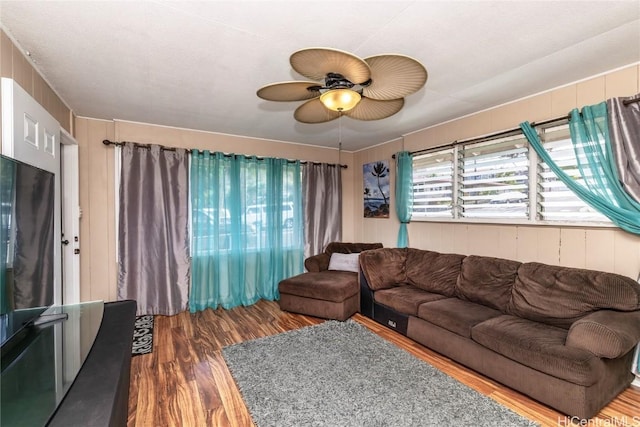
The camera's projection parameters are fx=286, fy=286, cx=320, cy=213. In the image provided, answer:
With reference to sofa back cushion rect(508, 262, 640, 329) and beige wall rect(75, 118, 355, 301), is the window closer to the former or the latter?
sofa back cushion rect(508, 262, 640, 329)

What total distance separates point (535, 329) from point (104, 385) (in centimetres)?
272

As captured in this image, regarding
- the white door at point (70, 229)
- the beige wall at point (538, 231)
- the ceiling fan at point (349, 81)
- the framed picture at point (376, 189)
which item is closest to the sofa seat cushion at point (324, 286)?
the beige wall at point (538, 231)

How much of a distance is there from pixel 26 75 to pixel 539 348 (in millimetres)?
4008

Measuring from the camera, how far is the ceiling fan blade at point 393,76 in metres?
1.44

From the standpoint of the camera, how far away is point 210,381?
2242 millimetres

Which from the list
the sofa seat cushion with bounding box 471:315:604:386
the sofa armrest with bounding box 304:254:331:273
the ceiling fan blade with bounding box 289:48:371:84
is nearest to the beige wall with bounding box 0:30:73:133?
the ceiling fan blade with bounding box 289:48:371:84

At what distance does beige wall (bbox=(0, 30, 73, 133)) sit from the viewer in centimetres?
171

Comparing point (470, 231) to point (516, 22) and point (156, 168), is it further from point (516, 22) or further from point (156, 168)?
point (156, 168)

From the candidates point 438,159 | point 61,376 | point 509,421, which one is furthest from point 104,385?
point 438,159

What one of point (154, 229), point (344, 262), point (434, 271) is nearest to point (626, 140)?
point (434, 271)

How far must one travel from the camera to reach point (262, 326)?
3295 millimetres

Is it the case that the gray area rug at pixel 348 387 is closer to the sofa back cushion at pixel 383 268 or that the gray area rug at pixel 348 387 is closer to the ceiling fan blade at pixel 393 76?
the sofa back cushion at pixel 383 268

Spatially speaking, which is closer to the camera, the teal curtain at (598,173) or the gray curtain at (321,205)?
the teal curtain at (598,173)

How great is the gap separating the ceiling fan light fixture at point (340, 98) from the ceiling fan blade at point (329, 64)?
83 millimetres
